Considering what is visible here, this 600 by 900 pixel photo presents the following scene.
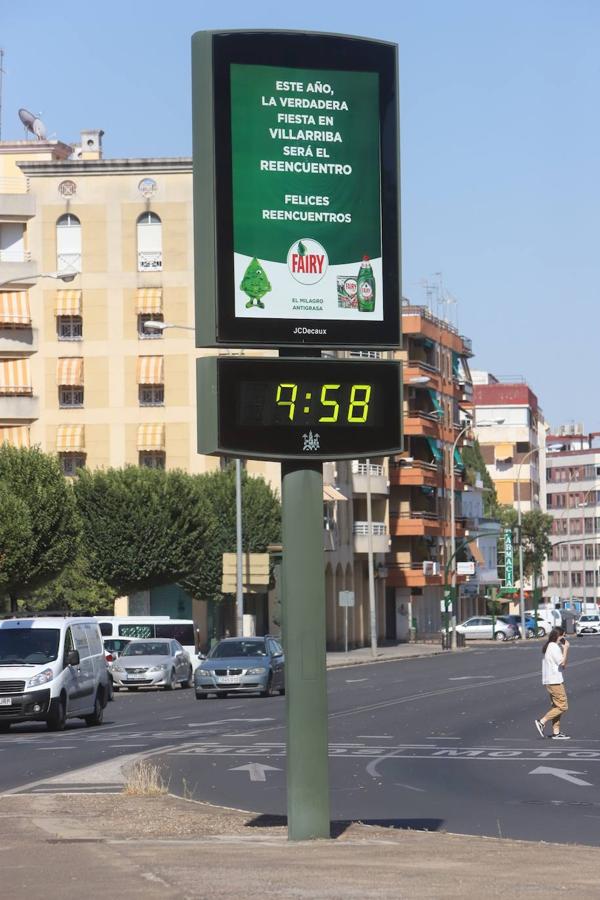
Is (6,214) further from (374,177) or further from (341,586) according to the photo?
(374,177)

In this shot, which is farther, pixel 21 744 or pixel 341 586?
pixel 341 586

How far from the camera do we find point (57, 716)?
32.1m

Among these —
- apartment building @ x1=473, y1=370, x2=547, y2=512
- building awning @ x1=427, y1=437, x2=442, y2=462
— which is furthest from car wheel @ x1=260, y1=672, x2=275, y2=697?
apartment building @ x1=473, y1=370, x2=547, y2=512

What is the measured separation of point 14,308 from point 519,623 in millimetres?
39966

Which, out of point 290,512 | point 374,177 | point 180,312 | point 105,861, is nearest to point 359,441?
point 290,512

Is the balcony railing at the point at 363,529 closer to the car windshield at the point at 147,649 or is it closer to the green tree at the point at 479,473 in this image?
the green tree at the point at 479,473

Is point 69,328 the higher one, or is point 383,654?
point 69,328

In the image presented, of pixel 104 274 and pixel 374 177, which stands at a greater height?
pixel 104 274

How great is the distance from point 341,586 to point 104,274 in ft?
67.0

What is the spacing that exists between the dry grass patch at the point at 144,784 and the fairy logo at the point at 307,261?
615cm

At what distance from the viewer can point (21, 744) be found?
93.7 ft

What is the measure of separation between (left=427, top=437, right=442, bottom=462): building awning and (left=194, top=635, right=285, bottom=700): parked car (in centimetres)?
6766

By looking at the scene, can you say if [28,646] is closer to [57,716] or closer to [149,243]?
[57,716]

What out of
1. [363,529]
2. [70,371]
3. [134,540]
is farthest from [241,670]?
[363,529]
